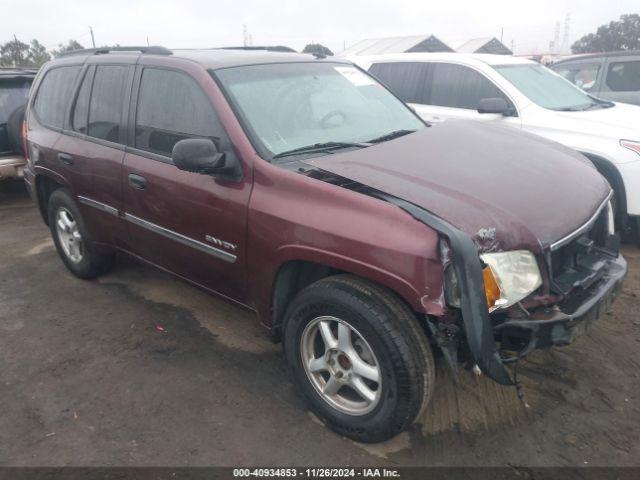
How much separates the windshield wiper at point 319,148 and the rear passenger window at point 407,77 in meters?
3.40

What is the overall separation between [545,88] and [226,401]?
493 cm

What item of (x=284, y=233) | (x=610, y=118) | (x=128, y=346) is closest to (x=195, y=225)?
(x=284, y=233)

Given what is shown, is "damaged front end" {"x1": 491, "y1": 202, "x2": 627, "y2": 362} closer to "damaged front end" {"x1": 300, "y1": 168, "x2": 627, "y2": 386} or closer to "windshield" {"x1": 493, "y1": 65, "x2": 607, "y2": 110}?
"damaged front end" {"x1": 300, "y1": 168, "x2": 627, "y2": 386}

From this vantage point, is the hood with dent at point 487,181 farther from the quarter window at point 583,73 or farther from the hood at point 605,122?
the quarter window at point 583,73

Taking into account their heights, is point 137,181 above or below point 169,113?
below

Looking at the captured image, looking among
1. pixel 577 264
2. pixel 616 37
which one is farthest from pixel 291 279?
pixel 616 37

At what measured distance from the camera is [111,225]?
12.5 ft

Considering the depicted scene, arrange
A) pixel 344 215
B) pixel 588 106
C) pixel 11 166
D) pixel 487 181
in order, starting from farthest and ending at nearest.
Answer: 1. pixel 11 166
2. pixel 588 106
3. pixel 487 181
4. pixel 344 215

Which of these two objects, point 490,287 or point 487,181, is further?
point 487,181

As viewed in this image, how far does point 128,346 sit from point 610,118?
4.78 m

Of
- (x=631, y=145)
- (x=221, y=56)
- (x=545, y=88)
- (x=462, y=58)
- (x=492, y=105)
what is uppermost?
(x=221, y=56)

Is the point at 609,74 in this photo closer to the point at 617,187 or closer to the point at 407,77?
the point at 407,77

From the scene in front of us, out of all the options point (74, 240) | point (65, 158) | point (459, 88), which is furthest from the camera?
point (459, 88)

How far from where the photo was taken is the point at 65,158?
4020 millimetres
